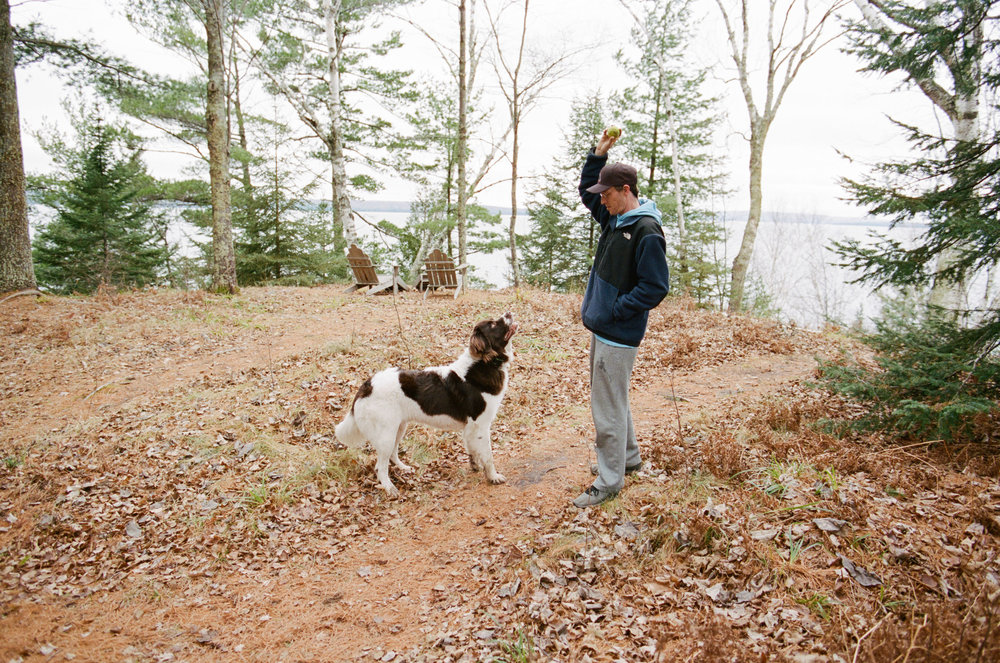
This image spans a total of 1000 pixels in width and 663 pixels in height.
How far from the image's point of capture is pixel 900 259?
463cm

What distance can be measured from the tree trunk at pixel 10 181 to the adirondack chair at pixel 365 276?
22.9 ft

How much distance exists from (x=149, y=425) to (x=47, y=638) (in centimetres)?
292

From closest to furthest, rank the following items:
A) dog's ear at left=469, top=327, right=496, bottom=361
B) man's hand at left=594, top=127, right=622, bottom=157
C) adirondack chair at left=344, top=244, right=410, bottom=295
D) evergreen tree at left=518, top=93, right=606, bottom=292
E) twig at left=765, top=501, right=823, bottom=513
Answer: twig at left=765, top=501, right=823, bottom=513, man's hand at left=594, top=127, right=622, bottom=157, dog's ear at left=469, top=327, right=496, bottom=361, adirondack chair at left=344, top=244, right=410, bottom=295, evergreen tree at left=518, top=93, right=606, bottom=292

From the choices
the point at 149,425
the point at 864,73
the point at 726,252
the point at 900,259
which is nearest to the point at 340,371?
the point at 149,425

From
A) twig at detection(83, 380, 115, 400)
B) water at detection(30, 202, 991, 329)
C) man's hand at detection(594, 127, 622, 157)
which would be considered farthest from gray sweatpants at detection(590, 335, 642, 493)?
water at detection(30, 202, 991, 329)

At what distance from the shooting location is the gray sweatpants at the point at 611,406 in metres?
3.96

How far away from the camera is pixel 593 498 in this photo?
13.8ft

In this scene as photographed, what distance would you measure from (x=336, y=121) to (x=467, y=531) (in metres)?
17.6

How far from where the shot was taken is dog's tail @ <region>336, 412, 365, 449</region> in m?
5.01

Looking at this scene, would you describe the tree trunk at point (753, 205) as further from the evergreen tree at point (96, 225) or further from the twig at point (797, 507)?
the evergreen tree at point (96, 225)

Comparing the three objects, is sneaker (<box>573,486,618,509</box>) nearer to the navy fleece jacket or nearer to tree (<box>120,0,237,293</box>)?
the navy fleece jacket

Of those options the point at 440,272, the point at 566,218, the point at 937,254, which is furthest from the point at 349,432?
the point at 566,218

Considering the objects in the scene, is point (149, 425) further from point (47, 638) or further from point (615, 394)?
point (615, 394)

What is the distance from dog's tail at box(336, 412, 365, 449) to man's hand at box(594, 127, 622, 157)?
3409mm
